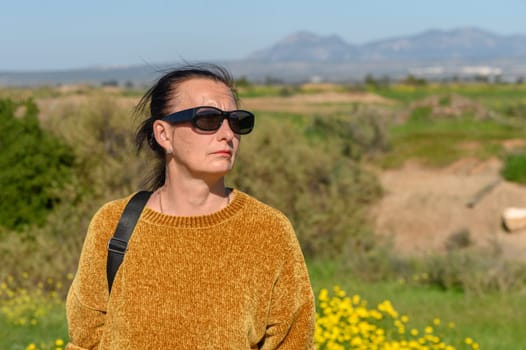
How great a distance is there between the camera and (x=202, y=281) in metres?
2.39

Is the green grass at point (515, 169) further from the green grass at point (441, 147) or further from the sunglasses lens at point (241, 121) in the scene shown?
the sunglasses lens at point (241, 121)

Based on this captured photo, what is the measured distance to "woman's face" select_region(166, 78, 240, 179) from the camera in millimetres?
2439

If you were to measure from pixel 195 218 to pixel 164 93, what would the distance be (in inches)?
16.4

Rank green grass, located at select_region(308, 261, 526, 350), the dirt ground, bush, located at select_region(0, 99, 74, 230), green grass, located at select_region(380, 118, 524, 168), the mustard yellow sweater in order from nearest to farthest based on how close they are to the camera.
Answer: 1. the mustard yellow sweater
2. green grass, located at select_region(308, 261, 526, 350)
3. bush, located at select_region(0, 99, 74, 230)
4. the dirt ground
5. green grass, located at select_region(380, 118, 524, 168)

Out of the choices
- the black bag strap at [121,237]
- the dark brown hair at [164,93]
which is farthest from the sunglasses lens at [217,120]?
the black bag strap at [121,237]

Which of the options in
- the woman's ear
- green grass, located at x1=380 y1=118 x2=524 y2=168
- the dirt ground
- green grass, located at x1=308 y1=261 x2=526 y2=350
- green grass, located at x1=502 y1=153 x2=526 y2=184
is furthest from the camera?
green grass, located at x1=380 y1=118 x2=524 y2=168

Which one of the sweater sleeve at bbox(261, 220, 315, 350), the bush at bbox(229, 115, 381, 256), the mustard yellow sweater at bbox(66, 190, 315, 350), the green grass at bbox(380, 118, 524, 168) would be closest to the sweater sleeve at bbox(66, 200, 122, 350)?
the mustard yellow sweater at bbox(66, 190, 315, 350)

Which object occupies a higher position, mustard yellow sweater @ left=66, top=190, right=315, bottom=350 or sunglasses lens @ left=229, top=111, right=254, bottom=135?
sunglasses lens @ left=229, top=111, right=254, bottom=135

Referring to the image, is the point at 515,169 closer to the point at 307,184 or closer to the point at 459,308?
the point at 307,184

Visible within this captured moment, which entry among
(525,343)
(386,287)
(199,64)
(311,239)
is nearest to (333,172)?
(311,239)

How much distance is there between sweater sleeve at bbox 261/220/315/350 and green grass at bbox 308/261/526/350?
5.19m

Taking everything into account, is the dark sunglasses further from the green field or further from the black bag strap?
the green field

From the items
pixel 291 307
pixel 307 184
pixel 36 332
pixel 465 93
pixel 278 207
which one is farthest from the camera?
pixel 465 93

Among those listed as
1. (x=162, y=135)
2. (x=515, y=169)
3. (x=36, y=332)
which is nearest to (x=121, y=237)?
(x=162, y=135)
